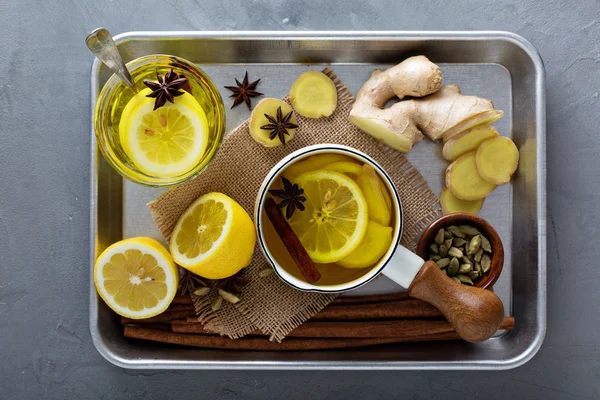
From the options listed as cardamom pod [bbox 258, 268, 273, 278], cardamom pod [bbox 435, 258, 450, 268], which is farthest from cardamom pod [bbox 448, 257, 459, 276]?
cardamom pod [bbox 258, 268, 273, 278]

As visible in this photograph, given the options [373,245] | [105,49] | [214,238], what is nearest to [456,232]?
[373,245]

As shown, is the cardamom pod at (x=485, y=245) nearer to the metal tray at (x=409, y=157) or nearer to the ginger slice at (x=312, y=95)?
the metal tray at (x=409, y=157)

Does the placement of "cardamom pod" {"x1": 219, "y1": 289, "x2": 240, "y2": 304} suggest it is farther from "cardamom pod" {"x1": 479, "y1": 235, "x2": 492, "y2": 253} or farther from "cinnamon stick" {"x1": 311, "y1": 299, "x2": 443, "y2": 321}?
"cardamom pod" {"x1": 479, "y1": 235, "x2": 492, "y2": 253}

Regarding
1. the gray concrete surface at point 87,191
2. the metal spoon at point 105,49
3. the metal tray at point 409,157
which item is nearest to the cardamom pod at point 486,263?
the metal tray at point 409,157

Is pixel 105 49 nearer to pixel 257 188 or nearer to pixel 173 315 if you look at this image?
pixel 257 188

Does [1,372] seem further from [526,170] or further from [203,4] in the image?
[526,170]

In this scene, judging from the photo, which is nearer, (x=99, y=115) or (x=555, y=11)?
(x=99, y=115)

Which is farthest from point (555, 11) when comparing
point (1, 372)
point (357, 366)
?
point (1, 372)
